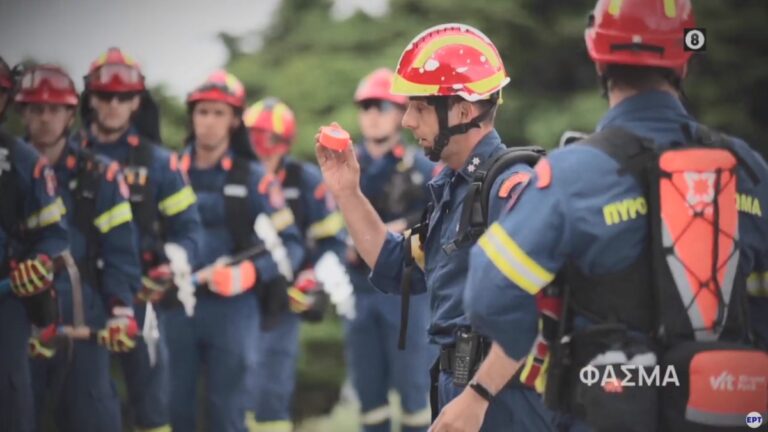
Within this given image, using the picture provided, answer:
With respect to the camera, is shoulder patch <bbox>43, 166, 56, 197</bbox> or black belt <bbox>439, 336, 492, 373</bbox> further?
shoulder patch <bbox>43, 166, 56, 197</bbox>

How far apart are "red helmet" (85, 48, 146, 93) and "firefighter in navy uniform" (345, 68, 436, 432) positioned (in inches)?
83.1

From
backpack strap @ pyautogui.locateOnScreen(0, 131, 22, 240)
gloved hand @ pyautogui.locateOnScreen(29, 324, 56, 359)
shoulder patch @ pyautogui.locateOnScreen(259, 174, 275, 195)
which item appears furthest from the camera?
shoulder patch @ pyautogui.locateOnScreen(259, 174, 275, 195)

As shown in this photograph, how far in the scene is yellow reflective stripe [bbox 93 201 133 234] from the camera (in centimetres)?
805

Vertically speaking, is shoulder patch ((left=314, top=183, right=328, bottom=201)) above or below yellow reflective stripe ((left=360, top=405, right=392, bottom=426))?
above

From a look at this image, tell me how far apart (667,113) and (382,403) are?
6.24m

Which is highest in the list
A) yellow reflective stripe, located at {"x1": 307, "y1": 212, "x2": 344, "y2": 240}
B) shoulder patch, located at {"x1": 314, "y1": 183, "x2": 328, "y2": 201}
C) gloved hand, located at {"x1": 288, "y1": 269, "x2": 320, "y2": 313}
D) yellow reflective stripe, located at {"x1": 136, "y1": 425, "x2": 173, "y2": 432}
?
shoulder patch, located at {"x1": 314, "y1": 183, "x2": 328, "y2": 201}

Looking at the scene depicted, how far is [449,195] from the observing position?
518 centimetres

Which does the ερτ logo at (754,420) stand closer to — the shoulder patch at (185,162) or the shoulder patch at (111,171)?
the shoulder patch at (111,171)

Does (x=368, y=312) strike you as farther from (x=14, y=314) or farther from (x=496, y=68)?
(x=496, y=68)

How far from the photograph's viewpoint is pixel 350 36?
1448cm

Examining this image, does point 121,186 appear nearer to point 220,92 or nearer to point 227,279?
point 227,279

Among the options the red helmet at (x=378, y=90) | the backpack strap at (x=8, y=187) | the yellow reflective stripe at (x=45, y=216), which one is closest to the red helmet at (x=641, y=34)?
the backpack strap at (x=8, y=187)

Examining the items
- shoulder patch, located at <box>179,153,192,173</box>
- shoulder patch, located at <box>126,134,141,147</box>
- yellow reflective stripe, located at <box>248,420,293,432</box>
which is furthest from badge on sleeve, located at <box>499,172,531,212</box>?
yellow reflective stripe, located at <box>248,420,293,432</box>

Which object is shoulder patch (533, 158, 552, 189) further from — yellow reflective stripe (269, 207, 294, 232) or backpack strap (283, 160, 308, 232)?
backpack strap (283, 160, 308, 232)
